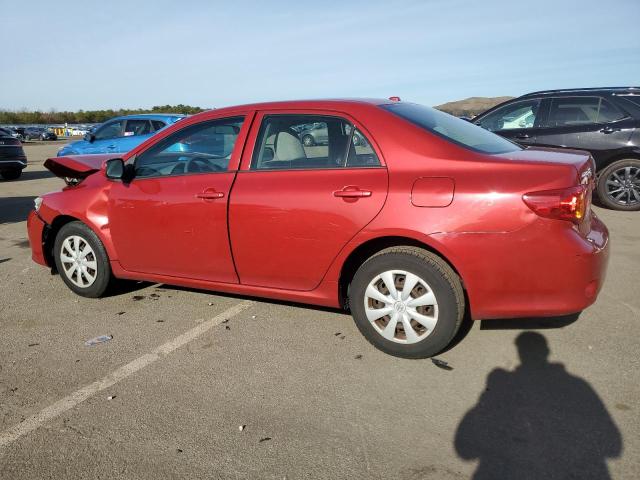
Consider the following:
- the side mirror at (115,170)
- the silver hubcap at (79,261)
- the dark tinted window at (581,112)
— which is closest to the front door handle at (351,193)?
the side mirror at (115,170)

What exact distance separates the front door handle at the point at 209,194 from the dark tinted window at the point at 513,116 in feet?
20.8

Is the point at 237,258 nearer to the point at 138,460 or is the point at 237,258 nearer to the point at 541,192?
the point at 138,460

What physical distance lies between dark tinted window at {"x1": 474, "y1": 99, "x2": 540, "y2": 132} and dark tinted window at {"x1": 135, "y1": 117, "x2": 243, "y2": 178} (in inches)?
238

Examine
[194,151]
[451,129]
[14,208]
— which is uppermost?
[451,129]

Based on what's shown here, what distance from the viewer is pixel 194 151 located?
4141 millimetres

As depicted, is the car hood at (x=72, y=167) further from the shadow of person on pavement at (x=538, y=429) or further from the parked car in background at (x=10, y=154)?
the parked car in background at (x=10, y=154)

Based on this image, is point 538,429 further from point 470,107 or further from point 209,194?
point 470,107

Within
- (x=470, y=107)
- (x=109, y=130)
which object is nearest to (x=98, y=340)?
(x=109, y=130)

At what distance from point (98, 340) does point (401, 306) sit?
216 cm

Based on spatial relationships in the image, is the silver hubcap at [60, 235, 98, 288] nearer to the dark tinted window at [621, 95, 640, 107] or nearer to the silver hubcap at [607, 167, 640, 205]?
the silver hubcap at [607, 167, 640, 205]

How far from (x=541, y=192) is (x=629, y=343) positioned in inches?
54.7

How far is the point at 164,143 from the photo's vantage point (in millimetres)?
4152

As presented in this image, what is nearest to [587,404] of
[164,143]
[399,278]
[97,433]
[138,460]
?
[399,278]

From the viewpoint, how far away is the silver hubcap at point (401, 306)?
3.21 metres
